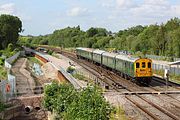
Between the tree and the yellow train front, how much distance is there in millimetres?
69143

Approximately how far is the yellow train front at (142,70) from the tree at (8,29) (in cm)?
6914

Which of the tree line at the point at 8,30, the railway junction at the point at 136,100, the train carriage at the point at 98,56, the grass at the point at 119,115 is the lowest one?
the railway junction at the point at 136,100

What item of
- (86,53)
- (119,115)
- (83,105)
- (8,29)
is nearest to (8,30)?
(8,29)

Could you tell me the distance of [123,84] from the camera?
127ft

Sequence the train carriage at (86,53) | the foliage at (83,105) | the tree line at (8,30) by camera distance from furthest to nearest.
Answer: the tree line at (8,30), the train carriage at (86,53), the foliage at (83,105)

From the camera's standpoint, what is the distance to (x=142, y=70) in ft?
123

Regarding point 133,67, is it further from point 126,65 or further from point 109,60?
point 109,60

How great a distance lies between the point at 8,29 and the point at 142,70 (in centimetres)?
7308

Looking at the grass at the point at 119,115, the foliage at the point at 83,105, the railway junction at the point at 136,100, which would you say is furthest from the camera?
the railway junction at the point at 136,100

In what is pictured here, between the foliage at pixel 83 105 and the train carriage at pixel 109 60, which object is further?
the train carriage at pixel 109 60

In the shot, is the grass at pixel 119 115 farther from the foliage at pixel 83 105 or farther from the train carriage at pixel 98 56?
the train carriage at pixel 98 56

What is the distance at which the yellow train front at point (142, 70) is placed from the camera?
37.2 meters

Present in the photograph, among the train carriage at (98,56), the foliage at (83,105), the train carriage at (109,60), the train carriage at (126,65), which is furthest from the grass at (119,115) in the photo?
the train carriage at (98,56)

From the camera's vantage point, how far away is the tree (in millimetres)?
104250
